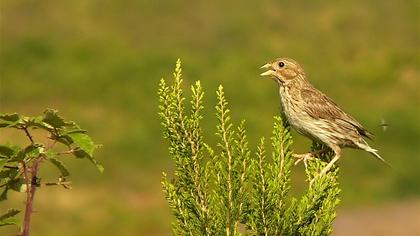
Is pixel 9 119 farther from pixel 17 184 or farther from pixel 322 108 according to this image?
pixel 322 108

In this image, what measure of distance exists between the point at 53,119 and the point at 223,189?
1.01 metres

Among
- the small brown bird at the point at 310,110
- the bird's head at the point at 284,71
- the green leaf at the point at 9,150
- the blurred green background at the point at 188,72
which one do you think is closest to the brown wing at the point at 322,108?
the small brown bird at the point at 310,110

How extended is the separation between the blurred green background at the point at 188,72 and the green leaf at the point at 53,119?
16.0m

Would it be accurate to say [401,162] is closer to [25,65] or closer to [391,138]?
[391,138]

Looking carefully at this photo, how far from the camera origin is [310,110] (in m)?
6.47

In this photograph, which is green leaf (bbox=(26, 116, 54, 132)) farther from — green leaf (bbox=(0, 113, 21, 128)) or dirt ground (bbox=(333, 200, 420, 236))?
dirt ground (bbox=(333, 200, 420, 236))

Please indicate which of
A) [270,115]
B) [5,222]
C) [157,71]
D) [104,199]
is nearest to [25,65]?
[157,71]

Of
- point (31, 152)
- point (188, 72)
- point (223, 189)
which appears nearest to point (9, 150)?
point (31, 152)

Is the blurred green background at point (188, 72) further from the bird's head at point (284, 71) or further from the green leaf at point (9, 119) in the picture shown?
the green leaf at point (9, 119)

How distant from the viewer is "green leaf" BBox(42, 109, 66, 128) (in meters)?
3.14

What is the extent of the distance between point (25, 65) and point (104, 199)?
995 centimetres

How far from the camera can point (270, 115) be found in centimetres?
2633

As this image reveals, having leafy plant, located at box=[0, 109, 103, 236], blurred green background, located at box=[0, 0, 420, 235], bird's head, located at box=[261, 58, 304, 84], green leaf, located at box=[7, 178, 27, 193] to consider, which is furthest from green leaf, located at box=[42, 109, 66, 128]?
blurred green background, located at box=[0, 0, 420, 235]

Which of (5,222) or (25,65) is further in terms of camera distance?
(25,65)
